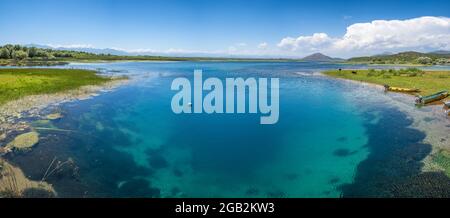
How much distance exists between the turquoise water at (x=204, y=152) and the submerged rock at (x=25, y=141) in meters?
0.59

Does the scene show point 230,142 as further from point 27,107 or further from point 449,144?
point 27,107

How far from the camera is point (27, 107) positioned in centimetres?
2409

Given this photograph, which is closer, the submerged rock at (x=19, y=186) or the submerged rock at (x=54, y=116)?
the submerged rock at (x=19, y=186)

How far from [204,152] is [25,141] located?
34.3 ft

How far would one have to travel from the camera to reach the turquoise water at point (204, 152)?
40.6ft

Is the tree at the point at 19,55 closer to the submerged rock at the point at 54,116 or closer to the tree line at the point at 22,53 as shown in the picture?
the tree line at the point at 22,53

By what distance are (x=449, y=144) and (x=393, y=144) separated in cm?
290

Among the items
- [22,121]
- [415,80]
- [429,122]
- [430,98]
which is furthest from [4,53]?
[429,122]

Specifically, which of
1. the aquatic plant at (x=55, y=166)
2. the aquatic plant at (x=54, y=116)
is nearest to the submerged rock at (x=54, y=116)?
the aquatic plant at (x=54, y=116)

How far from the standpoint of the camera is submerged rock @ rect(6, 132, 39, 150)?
51.1ft

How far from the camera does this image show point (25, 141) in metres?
16.3

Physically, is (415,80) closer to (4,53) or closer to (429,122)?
(429,122)
